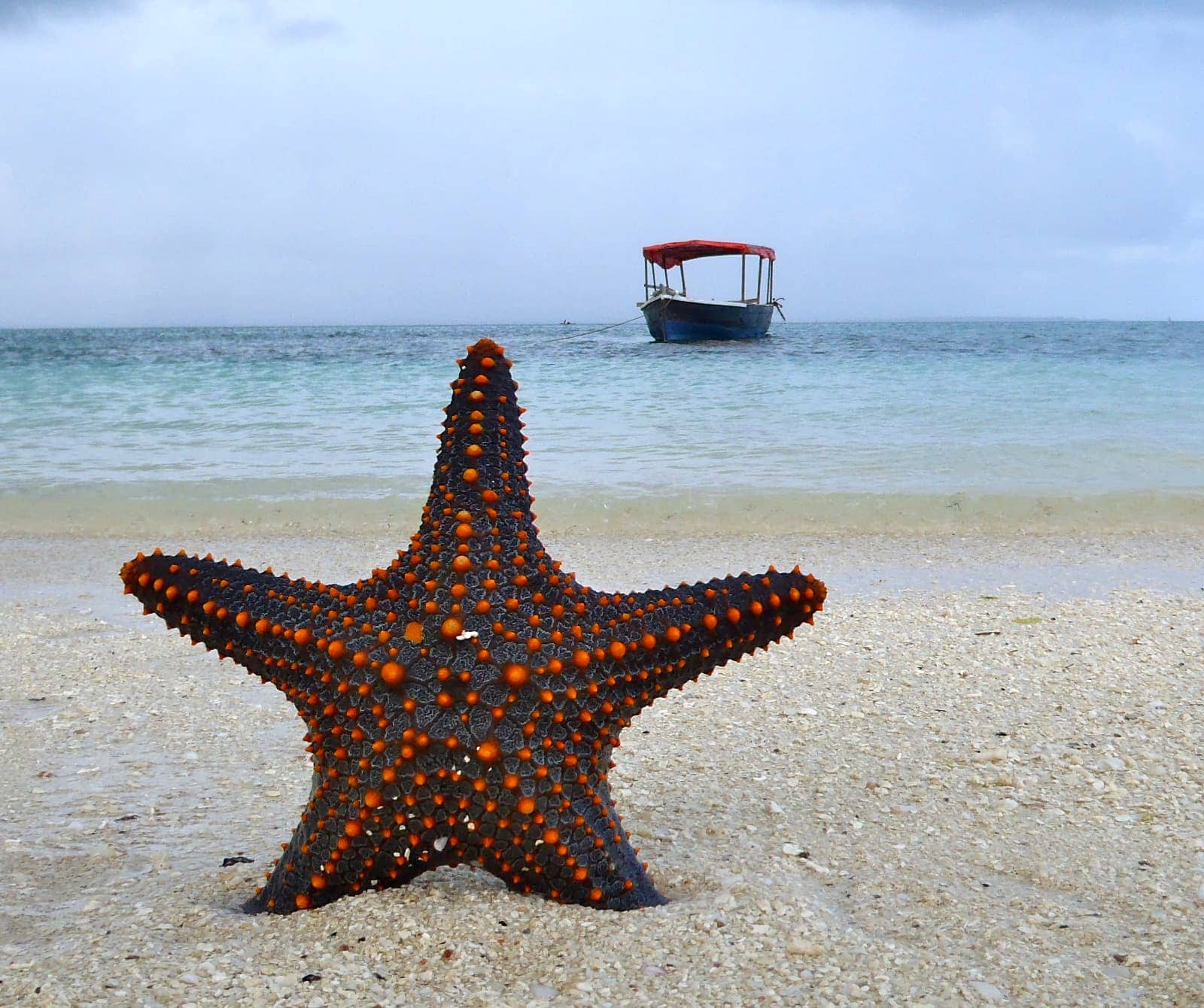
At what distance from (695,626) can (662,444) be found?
12.0 metres

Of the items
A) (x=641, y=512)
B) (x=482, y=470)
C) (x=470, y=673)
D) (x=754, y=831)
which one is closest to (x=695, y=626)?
(x=470, y=673)

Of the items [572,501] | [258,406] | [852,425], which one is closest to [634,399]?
[852,425]

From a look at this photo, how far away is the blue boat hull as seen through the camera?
3519 cm

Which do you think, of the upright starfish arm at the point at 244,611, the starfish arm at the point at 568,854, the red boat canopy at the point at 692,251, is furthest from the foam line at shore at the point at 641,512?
the red boat canopy at the point at 692,251

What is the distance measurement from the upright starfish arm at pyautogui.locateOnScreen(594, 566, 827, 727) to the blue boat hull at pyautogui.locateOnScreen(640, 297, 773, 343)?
32.2 metres

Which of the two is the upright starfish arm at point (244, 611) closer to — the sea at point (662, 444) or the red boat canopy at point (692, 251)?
the sea at point (662, 444)

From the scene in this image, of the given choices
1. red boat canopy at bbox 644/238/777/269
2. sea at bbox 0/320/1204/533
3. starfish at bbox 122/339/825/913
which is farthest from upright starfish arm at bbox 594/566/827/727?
red boat canopy at bbox 644/238/777/269

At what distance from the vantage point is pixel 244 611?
3076mm

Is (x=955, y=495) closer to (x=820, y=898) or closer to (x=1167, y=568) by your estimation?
(x=1167, y=568)

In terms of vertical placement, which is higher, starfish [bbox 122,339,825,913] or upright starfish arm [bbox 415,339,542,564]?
upright starfish arm [bbox 415,339,542,564]

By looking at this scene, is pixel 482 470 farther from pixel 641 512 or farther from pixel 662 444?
pixel 662 444

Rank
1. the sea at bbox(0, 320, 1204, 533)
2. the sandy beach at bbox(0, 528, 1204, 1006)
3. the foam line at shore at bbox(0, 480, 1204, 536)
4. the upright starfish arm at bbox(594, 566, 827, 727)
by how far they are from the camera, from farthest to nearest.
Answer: the sea at bbox(0, 320, 1204, 533) → the foam line at shore at bbox(0, 480, 1204, 536) → the upright starfish arm at bbox(594, 566, 827, 727) → the sandy beach at bbox(0, 528, 1204, 1006)

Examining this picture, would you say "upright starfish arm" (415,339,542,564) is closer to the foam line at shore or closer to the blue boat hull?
the foam line at shore

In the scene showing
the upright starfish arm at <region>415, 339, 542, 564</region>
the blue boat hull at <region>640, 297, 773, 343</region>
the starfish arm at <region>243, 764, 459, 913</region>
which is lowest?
the starfish arm at <region>243, 764, 459, 913</region>
